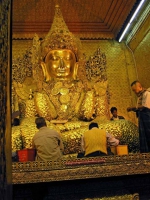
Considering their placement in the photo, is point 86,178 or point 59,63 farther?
point 59,63

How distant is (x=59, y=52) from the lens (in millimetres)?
6371

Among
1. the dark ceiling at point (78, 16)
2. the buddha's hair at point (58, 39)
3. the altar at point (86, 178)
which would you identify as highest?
the dark ceiling at point (78, 16)

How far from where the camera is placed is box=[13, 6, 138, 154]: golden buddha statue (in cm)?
601

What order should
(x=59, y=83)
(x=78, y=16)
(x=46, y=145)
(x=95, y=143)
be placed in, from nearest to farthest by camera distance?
(x=46, y=145)
(x=95, y=143)
(x=59, y=83)
(x=78, y=16)

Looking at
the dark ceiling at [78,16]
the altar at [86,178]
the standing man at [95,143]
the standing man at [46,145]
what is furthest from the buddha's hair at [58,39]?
the altar at [86,178]

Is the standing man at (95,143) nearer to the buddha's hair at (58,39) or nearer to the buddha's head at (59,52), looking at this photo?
the buddha's head at (59,52)

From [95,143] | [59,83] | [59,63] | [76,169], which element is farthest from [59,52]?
[76,169]

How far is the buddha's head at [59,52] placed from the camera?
6312mm

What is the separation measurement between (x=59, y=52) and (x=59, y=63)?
22 cm

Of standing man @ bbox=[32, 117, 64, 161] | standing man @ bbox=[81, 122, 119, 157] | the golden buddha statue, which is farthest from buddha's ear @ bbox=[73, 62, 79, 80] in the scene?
standing man @ bbox=[32, 117, 64, 161]

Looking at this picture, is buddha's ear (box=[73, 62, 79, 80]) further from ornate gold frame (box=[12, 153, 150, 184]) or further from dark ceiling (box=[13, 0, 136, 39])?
ornate gold frame (box=[12, 153, 150, 184])

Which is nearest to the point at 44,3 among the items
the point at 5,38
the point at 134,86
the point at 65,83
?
the point at 65,83

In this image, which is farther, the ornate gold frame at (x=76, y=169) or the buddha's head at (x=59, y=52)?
the buddha's head at (x=59, y=52)

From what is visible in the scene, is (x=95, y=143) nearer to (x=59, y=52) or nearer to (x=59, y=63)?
(x=59, y=63)
